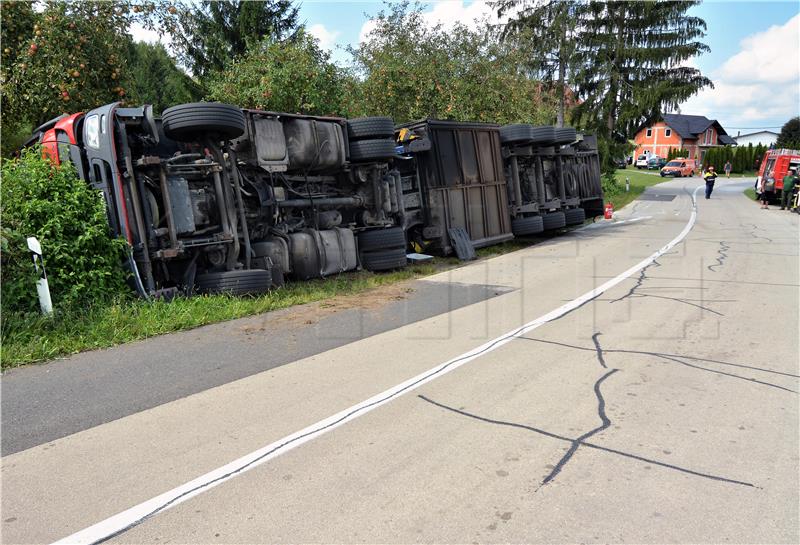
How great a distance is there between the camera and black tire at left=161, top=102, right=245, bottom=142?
7.43 metres

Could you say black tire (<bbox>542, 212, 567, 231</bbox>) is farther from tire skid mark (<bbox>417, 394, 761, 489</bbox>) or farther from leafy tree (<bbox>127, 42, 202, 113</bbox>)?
leafy tree (<bbox>127, 42, 202, 113</bbox>)

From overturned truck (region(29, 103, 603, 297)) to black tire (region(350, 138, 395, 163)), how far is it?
0.02m

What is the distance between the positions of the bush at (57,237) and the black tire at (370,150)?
14.4 ft

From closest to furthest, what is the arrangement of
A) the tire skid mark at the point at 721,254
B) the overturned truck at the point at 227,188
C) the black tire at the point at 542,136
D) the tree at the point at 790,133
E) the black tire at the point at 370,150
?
1. the overturned truck at the point at 227,188
2. the black tire at the point at 370,150
3. the tire skid mark at the point at 721,254
4. the black tire at the point at 542,136
5. the tree at the point at 790,133

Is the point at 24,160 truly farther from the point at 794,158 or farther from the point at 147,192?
the point at 794,158

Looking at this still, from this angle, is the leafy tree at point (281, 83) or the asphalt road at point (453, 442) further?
the leafy tree at point (281, 83)

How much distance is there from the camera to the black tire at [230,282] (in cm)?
780

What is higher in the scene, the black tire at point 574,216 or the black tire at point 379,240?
the black tire at point 379,240

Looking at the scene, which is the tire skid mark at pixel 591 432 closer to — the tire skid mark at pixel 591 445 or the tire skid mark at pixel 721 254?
the tire skid mark at pixel 591 445

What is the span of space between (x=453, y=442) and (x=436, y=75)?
720 inches

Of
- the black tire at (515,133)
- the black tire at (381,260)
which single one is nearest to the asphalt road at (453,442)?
the black tire at (381,260)

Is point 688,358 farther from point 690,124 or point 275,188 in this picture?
point 690,124

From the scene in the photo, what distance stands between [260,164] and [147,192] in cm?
178

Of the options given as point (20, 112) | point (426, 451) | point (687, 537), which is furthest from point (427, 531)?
point (20, 112)
